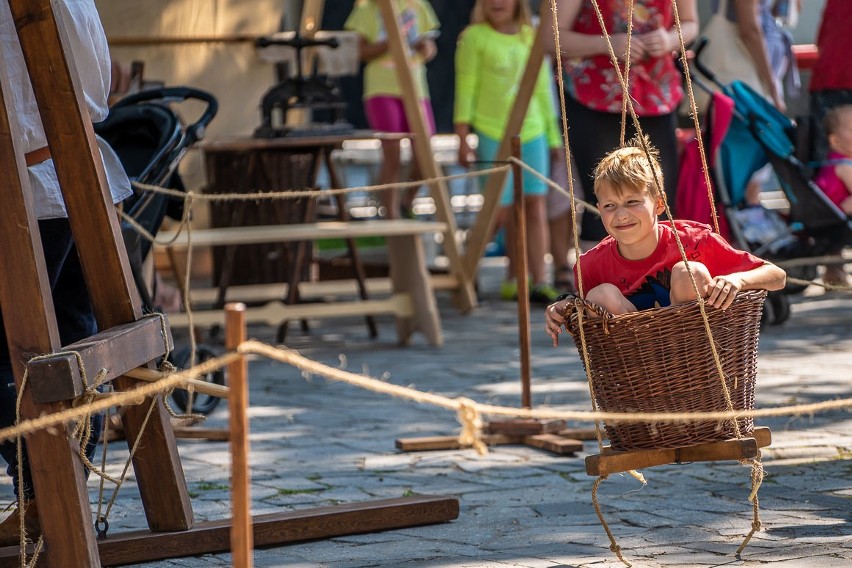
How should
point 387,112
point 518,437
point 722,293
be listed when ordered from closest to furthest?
point 722,293
point 518,437
point 387,112

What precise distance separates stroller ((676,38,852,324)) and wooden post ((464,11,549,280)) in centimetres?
Answer: 85

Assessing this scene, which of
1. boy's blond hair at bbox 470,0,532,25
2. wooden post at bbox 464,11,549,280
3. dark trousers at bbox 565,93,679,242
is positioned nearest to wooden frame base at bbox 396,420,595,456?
dark trousers at bbox 565,93,679,242

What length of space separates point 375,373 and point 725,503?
116 inches

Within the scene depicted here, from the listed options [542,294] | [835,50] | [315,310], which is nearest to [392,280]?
[315,310]

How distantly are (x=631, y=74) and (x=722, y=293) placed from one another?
3.07m

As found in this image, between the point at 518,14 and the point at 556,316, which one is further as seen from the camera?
the point at 518,14

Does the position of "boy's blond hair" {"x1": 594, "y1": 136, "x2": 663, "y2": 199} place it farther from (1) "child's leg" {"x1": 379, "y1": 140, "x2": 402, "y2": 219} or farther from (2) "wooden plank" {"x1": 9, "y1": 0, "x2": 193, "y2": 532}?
(1) "child's leg" {"x1": 379, "y1": 140, "x2": 402, "y2": 219}

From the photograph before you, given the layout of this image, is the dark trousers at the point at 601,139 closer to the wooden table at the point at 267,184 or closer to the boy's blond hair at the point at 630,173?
the wooden table at the point at 267,184

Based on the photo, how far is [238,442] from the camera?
248 cm

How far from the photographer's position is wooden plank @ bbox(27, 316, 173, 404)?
10.0 ft

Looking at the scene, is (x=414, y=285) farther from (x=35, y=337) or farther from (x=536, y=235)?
(x=35, y=337)

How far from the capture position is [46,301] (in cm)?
317

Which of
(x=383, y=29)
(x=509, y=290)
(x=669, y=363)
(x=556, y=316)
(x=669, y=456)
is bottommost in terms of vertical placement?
(x=509, y=290)

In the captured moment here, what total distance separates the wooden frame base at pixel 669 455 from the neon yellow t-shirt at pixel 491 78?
555 cm
